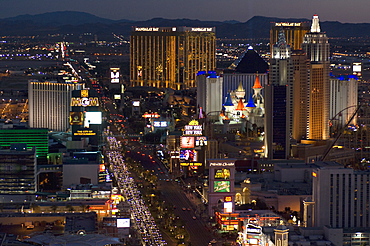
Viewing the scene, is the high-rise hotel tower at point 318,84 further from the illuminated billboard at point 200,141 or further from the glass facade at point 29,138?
the glass facade at point 29,138

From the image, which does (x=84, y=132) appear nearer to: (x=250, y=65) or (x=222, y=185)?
(x=222, y=185)

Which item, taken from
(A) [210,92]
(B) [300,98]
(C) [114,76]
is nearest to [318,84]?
(B) [300,98]

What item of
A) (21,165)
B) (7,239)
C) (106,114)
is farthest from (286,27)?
(7,239)

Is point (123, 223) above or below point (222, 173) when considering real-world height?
below

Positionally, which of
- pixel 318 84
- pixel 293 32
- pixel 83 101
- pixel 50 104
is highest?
pixel 293 32

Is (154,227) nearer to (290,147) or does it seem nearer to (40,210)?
(40,210)

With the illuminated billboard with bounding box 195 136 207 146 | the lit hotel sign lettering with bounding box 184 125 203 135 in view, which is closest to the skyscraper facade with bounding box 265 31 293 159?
the illuminated billboard with bounding box 195 136 207 146
